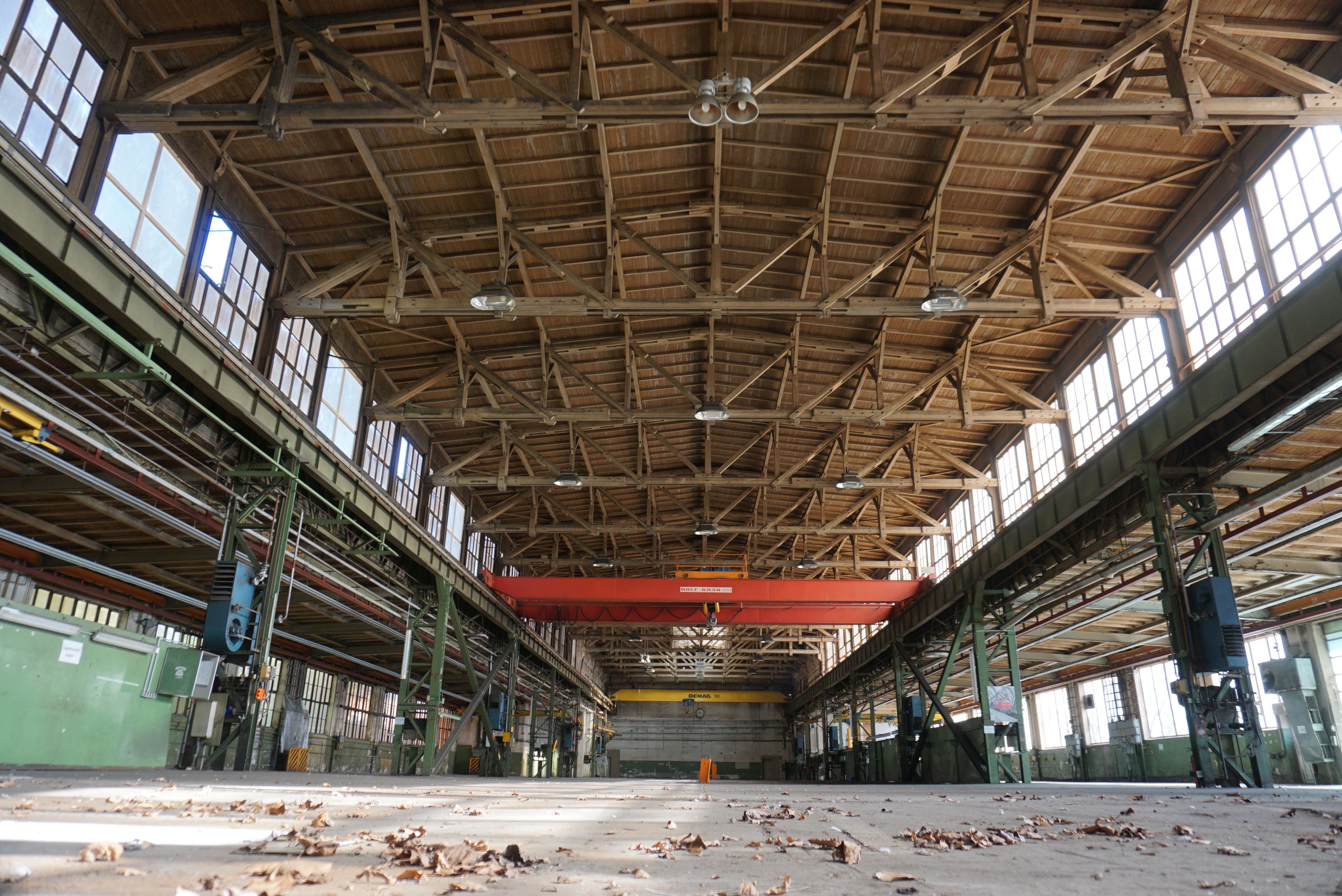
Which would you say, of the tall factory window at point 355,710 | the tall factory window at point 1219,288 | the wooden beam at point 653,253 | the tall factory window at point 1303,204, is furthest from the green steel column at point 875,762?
the tall factory window at point 355,710

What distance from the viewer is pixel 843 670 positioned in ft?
136

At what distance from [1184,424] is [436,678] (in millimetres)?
20574

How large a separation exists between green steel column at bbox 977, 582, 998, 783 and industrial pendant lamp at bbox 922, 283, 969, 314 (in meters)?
11.1

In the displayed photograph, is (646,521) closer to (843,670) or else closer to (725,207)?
(843,670)

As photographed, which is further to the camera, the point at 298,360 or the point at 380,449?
the point at 380,449

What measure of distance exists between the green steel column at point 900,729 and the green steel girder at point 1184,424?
666 centimetres

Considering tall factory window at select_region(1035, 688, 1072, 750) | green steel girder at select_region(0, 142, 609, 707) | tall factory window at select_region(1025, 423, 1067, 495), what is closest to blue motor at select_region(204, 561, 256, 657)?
green steel girder at select_region(0, 142, 609, 707)

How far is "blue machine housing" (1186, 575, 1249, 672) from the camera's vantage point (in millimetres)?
13944

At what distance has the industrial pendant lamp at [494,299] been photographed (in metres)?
16.1

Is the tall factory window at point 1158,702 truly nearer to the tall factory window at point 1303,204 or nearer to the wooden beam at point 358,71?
the tall factory window at point 1303,204

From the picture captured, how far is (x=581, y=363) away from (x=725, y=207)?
26.1ft

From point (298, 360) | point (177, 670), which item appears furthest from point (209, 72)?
point (177, 670)

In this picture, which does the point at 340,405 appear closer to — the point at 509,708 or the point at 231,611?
the point at 231,611

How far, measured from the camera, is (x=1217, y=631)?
1405cm
